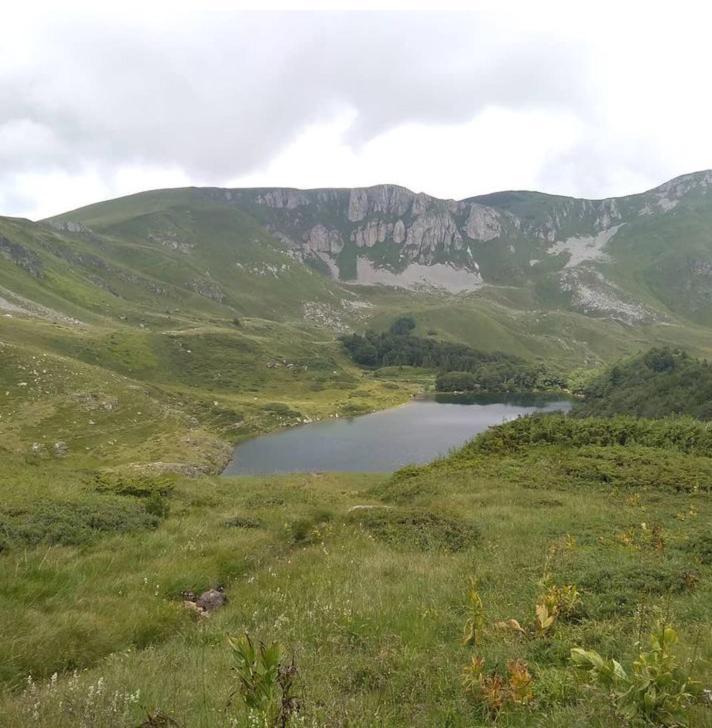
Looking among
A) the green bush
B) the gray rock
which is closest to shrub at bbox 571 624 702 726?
the gray rock

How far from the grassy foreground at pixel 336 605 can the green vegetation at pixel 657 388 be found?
72425 millimetres

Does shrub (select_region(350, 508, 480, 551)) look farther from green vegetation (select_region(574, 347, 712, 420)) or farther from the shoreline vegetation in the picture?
green vegetation (select_region(574, 347, 712, 420))

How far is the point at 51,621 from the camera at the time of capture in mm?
7309

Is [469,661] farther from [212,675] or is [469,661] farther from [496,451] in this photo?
[496,451]

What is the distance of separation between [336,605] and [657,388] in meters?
110

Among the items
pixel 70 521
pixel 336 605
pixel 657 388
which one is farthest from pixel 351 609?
A: pixel 657 388

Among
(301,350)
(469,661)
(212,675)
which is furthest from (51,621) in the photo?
(301,350)

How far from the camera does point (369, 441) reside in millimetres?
96938

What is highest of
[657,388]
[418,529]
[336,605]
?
[336,605]

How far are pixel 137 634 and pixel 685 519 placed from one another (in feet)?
72.2

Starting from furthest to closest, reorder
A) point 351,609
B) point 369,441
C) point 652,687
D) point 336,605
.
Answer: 1. point 369,441
2. point 336,605
3. point 351,609
4. point 652,687

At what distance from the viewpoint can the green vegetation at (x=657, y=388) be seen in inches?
3366

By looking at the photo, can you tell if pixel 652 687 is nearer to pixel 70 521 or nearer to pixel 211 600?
pixel 211 600

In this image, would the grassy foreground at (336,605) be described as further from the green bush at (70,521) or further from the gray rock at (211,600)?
the gray rock at (211,600)
